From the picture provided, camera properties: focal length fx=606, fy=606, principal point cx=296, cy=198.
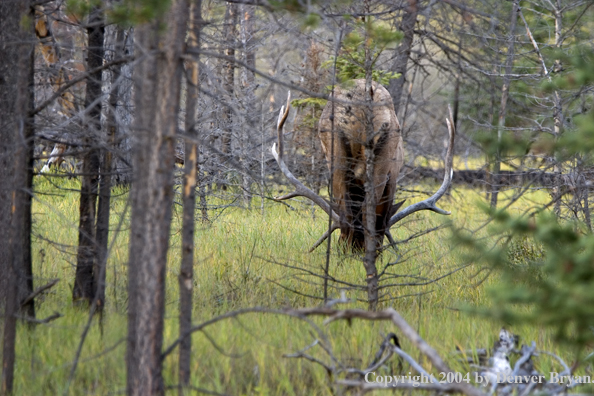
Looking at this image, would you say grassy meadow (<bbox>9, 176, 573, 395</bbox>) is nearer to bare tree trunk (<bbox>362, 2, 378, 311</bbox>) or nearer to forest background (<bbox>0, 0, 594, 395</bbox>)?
forest background (<bbox>0, 0, 594, 395</bbox>)

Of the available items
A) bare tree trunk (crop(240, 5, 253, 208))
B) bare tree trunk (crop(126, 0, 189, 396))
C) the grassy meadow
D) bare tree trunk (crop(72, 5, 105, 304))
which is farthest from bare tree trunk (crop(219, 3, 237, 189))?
the grassy meadow

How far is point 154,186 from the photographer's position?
3.24 meters

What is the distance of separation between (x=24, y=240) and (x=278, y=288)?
9.02ft

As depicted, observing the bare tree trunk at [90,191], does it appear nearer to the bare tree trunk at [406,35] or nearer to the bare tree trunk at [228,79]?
the bare tree trunk at [228,79]

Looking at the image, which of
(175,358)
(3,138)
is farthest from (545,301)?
(3,138)

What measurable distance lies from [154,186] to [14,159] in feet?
5.27

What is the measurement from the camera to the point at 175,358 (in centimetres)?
413

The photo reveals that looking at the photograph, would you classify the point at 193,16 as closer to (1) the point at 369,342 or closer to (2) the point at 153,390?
(2) the point at 153,390

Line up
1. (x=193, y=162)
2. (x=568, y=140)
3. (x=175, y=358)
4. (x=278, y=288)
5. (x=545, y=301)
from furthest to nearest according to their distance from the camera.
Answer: (x=278, y=288), (x=175, y=358), (x=193, y=162), (x=568, y=140), (x=545, y=301)

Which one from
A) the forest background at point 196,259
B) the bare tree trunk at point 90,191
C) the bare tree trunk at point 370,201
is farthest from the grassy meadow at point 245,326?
the bare tree trunk at point 370,201

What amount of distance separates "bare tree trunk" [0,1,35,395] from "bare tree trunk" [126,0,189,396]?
34.9 inches

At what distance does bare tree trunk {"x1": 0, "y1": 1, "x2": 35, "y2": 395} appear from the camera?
371 cm

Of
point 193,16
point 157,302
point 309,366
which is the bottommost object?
point 309,366

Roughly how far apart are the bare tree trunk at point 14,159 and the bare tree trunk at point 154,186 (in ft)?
2.91
